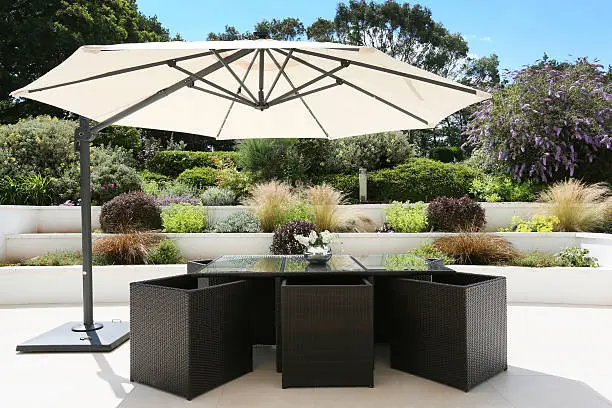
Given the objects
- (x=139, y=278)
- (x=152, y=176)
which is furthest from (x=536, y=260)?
(x=152, y=176)

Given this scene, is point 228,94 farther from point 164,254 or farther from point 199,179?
point 199,179

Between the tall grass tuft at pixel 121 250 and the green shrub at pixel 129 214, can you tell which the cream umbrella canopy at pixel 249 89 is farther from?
the green shrub at pixel 129 214

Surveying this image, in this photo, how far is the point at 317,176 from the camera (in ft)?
32.9

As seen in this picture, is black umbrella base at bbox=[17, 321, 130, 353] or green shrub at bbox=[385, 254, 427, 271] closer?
green shrub at bbox=[385, 254, 427, 271]

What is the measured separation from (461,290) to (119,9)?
21315 mm

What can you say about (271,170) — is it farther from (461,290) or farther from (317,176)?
(461,290)

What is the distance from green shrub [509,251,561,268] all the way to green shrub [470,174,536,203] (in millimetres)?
2425

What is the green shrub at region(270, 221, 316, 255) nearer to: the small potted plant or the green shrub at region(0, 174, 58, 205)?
the small potted plant

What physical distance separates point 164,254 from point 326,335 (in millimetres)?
3864

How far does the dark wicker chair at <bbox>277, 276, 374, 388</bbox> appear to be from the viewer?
315cm

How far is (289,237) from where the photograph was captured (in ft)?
20.6

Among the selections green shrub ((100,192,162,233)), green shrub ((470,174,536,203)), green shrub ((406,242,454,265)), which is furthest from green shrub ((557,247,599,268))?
green shrub ((100,192,162,233))

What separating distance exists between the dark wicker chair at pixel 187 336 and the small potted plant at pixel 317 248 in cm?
→ 64

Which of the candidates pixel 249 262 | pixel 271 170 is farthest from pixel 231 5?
pixel 249 262
